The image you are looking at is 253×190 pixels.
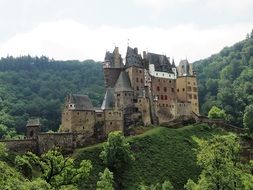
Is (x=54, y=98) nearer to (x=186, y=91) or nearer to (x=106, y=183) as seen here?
(x=186, y=91)

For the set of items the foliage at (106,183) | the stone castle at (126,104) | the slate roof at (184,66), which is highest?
the slate roof at (184,66)

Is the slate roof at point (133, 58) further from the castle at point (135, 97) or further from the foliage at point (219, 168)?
the foliage at point (219, 168)

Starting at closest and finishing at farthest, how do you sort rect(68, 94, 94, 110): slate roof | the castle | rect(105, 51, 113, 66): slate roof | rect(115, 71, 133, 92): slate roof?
rect(68, 94, 94, 110): slate roof → the castle → rect(115, 71, 133, 92): slate roof → rect(105, 51, 113, 66): slate roof

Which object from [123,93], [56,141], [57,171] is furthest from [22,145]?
[57,171]

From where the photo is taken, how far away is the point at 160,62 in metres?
115

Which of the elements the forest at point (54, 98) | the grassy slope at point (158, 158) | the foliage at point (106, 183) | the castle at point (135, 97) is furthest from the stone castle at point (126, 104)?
the forest at point (54, 98)

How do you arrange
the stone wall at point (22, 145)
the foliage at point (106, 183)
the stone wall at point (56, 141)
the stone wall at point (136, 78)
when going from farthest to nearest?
the stone wall at point (136, 78)
the stone wall at point (56, 141)
the stone wall at point (22, 145)
the foliage at point (106, 183)

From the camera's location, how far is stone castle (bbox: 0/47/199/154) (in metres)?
91.2

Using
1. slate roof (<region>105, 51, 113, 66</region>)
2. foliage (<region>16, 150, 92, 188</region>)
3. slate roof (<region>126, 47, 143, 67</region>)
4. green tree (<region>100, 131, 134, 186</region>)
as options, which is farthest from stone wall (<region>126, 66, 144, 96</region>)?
foliage (<region>16, 150, 92, 188</region>)

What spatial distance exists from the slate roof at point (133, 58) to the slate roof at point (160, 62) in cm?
377

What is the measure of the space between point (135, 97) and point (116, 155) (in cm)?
1922

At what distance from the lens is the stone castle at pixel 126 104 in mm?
91250

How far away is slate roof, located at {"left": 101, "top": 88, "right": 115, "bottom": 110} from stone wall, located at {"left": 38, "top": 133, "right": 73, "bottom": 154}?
11.2 m

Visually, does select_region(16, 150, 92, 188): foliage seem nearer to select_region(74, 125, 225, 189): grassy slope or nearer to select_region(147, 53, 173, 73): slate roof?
select_region(74, 125, 225, 189): grassy slope
